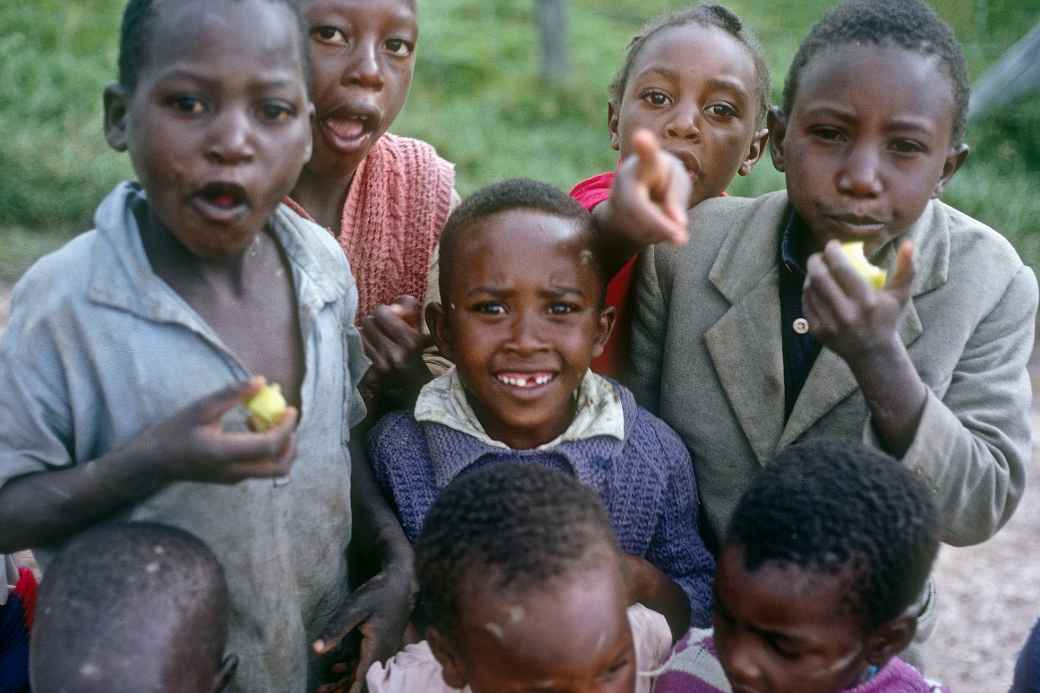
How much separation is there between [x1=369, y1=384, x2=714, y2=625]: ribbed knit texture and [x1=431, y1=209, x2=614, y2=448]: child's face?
108mm

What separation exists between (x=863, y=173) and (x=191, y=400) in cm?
134

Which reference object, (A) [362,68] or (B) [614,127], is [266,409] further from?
(B) [614,127]

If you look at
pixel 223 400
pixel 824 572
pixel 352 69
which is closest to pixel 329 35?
pixel 352 69

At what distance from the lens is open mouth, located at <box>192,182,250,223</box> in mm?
1958

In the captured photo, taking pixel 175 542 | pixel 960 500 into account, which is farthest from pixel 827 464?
pixel 175 542

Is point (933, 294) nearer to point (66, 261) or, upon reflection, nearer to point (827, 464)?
point (827, 464)

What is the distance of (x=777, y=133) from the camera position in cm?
252

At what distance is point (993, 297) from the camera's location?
2383 mm

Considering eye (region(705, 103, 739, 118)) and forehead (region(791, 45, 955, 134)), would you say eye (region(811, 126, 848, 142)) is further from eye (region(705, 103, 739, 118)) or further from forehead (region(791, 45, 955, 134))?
eye (region(705, 103, 739, 118))

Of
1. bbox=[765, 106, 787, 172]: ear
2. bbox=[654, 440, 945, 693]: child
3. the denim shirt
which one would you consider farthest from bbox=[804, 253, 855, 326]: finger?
the denim shirt

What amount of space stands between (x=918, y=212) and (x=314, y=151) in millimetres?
1330

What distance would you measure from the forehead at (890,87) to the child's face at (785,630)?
92 cm

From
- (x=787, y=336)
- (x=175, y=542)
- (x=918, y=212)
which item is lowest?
(x=175, y=542)

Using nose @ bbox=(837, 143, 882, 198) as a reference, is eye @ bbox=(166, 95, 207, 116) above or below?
above
